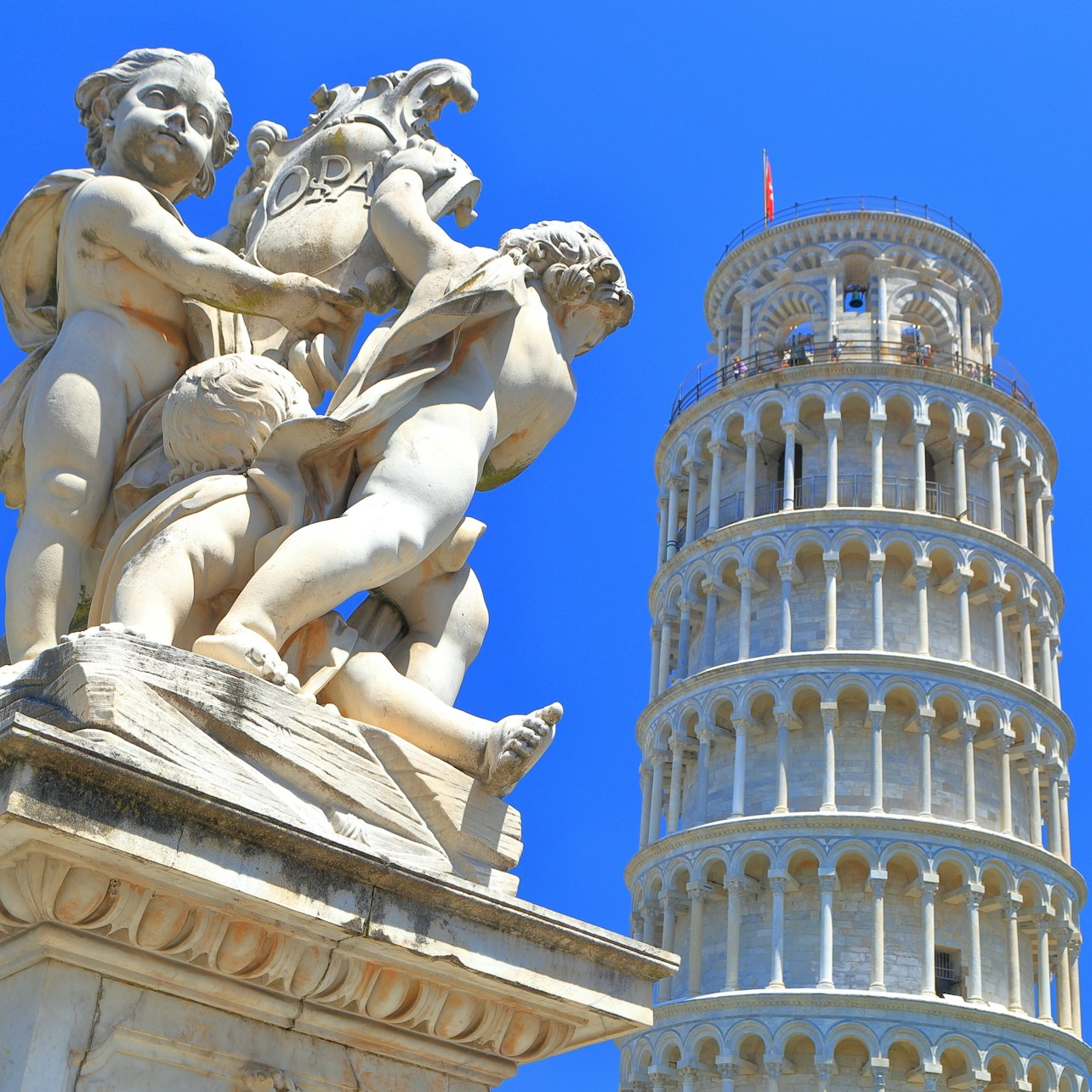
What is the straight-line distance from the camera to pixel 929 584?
1507 inches

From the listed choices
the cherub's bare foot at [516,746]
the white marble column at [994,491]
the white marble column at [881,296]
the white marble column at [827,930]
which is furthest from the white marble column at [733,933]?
the cherub's bare foot at [516,746]

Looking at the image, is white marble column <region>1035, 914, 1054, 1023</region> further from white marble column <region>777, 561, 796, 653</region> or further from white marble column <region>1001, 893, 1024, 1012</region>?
white marble column <region>777, 561, 796, 653</region>

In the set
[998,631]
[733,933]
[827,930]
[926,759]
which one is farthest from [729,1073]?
[998,631]

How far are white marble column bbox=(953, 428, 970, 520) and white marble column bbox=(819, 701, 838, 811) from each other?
18.4 ft

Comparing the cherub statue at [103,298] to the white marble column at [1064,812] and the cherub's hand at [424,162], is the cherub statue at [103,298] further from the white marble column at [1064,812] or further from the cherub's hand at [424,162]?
the white marble column at [1064,812]

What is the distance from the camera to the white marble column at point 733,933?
34.6m

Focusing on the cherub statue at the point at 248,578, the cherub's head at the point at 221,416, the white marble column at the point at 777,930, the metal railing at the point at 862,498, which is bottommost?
the cherub statue at the point at 248,578

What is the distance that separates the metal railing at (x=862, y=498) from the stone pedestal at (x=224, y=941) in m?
36.7

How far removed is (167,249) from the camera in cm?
340

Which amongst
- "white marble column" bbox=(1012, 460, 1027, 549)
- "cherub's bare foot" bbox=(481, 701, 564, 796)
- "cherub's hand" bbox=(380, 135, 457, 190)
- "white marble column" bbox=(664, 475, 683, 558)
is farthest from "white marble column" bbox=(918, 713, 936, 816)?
"cherub's bare foot" bbox=(481, 701, 564, 796)

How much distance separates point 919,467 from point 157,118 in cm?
3648

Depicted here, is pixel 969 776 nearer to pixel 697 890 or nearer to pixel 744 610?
pixel 744 610

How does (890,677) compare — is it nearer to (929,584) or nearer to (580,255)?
(929,584)

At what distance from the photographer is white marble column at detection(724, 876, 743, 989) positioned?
3462cm
